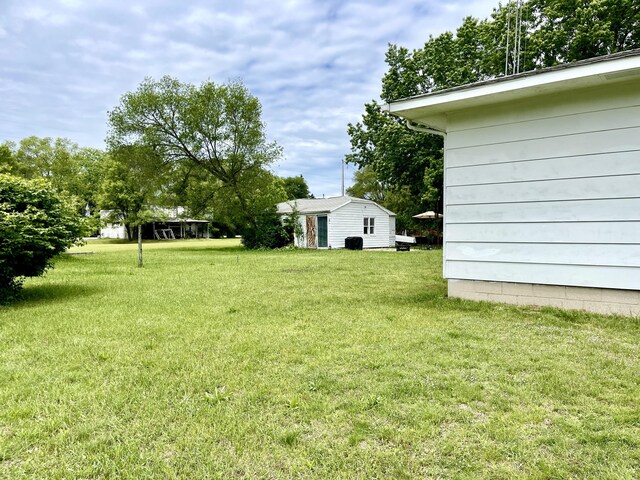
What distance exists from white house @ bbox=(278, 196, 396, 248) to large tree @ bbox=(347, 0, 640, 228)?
7.14 feet

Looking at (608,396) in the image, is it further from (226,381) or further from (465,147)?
(465,147)

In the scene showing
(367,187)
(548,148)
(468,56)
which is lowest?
(548,148)

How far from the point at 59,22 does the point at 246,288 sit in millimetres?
8366

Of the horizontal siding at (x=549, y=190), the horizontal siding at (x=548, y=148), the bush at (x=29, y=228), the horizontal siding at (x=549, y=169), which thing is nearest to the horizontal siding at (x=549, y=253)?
the horizontal siding at (x=549, y=190)

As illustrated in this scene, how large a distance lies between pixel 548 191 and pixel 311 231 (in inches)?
671

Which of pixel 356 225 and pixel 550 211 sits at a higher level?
pixel 356 225

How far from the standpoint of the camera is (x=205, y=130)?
21.0m

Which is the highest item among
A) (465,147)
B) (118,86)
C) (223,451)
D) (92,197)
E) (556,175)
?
(118,86)

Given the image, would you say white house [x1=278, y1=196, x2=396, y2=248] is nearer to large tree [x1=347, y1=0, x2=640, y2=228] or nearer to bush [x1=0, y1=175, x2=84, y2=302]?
large tree [x1=347, y1=0, x2=640, y2=228]

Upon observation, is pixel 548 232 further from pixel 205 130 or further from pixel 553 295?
pixel 205 130

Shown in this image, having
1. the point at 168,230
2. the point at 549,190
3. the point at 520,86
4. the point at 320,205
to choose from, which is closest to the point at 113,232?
the point at 168,230

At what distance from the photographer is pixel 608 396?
2596 mm

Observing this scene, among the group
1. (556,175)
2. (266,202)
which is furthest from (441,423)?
(266,202)

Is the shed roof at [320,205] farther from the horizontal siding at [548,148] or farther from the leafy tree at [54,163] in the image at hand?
the leafy tree at [54,163]
